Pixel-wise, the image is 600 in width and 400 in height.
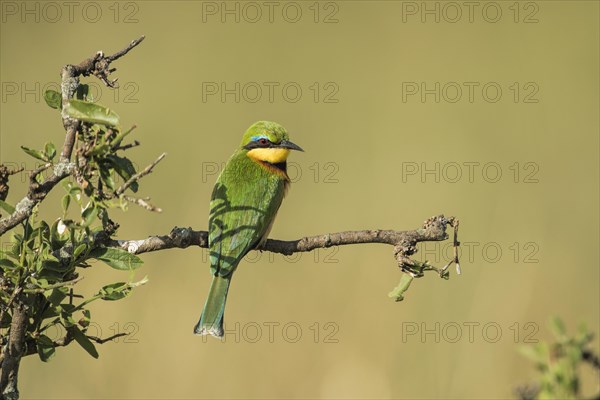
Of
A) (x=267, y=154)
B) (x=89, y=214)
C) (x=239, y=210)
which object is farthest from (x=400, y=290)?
(x=267, y=154)

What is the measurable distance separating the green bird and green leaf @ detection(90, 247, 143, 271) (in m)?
0.93

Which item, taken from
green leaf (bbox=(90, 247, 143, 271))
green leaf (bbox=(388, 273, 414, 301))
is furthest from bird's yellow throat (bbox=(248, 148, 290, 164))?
green leaf (bbox=(90, 247, 143, 271))

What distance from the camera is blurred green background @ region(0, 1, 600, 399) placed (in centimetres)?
475

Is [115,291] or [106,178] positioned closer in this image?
[106,178]

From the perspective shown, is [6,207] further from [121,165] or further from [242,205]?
[242,205]

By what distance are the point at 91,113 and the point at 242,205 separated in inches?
76.9

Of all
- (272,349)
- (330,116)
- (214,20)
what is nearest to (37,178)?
(272,349)

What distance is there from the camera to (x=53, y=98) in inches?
78.2

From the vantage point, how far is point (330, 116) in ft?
23.4

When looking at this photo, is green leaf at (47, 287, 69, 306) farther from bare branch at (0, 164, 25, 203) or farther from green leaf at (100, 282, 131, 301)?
bare branch at (0, 164, 25, 203)

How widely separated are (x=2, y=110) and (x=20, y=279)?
4813mm

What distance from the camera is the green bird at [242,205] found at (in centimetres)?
337

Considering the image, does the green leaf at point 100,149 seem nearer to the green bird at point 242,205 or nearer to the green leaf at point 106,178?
the green leaf at point 106,178

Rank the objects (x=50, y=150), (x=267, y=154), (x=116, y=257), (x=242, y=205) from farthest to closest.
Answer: (x=267, y=154) → (x=242, y=205) → (x=116, y=257) → (x=50, y=150)
